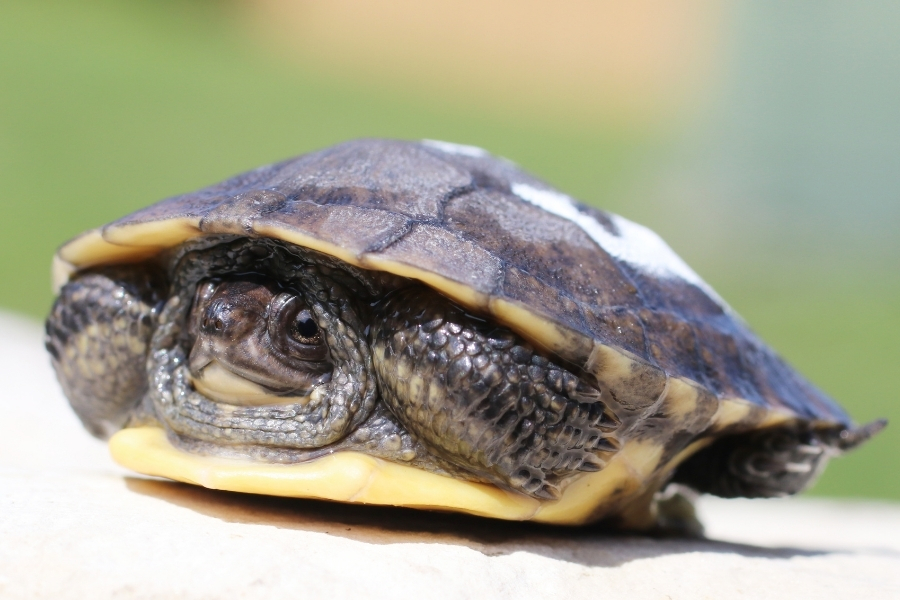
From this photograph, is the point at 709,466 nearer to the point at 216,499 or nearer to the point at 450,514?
the point at 450,514

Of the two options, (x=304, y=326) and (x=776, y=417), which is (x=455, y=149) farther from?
(x=776, y=417)

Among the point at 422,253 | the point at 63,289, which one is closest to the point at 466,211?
the point at 422,253

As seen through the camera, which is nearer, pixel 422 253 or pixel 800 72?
pixel 422 253

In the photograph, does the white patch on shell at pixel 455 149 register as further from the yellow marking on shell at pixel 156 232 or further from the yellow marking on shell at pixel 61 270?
the yellow marking on shell at pixel 61 270

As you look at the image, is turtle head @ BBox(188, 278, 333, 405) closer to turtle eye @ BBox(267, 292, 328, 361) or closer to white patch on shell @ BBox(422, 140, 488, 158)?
turtle eye @ BBox(267, 292, 328, 361)

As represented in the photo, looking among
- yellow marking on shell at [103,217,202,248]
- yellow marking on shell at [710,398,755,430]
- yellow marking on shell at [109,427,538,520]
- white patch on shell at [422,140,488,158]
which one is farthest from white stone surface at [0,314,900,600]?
white patch on shell at [422,140,488,158]
